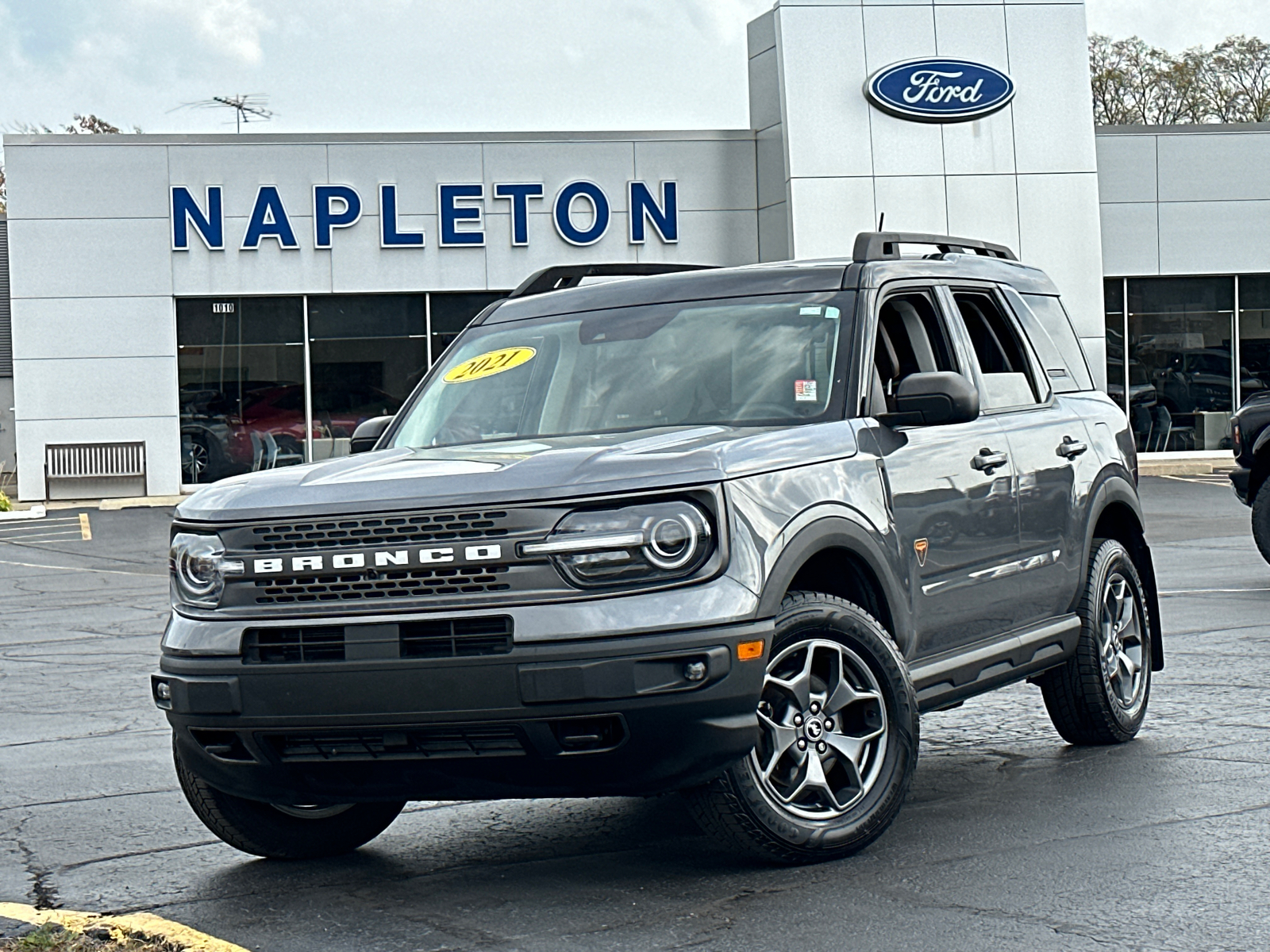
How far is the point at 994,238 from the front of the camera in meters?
28.1

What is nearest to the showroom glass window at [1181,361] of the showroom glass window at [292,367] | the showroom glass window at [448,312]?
the showroom glass window at [448,312]

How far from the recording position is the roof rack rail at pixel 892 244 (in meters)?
6.11

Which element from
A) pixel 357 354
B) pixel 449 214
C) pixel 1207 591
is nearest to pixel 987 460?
pixel 1207 591

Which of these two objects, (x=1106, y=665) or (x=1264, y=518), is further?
(x=1264, y=518)

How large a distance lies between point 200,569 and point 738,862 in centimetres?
182

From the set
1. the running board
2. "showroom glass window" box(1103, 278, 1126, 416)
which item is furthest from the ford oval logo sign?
the running board

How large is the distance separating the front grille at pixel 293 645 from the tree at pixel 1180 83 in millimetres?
49212

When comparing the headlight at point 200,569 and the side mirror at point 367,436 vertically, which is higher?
the side mirror at point 367,436

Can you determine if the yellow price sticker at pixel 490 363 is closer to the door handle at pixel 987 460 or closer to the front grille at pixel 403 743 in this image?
the door handle at pixel 987 460

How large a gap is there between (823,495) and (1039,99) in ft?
80.8

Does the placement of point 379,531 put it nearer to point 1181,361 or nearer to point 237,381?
point 237,381

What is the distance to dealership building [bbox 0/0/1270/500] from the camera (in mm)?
27203

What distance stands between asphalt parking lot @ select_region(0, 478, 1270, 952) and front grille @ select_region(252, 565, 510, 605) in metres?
0.89

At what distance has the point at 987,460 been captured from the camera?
6.12m
